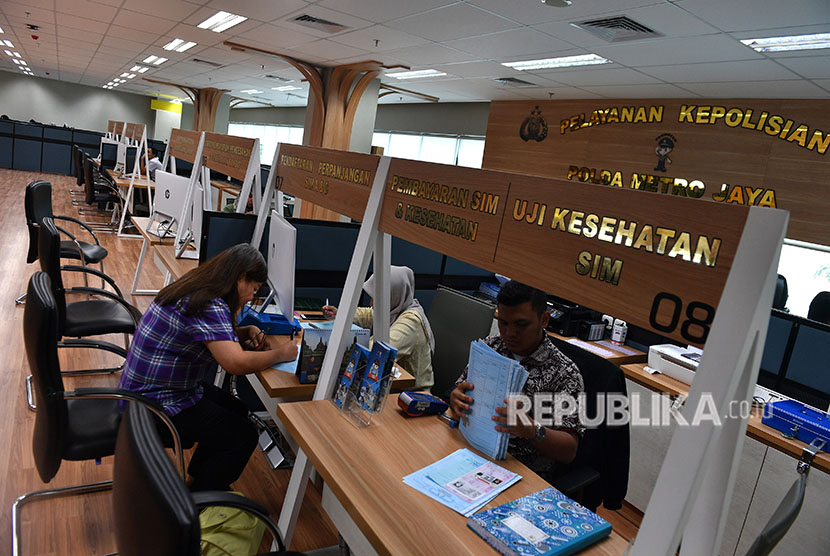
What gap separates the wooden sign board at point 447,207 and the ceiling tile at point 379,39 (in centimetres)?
381

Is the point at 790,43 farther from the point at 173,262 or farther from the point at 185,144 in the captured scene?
the point at 185,144

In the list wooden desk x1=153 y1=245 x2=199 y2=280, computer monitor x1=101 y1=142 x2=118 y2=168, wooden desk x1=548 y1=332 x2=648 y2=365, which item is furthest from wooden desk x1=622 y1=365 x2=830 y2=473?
computer monitor x1=101 y1=142 x2=118 y2=168

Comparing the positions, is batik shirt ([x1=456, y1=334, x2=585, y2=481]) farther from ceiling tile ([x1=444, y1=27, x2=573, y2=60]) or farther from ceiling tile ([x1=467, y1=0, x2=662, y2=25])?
ceiling tile ([x1=444, y1=27, x2=573, y2=60])

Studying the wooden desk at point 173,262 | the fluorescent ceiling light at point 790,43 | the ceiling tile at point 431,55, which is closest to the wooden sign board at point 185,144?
the wooden desk at point 173,262

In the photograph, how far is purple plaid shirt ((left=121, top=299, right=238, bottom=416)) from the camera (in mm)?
1945

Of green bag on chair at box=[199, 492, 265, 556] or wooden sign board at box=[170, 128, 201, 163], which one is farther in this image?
wooden sign board at box=[170, 128, 201, 163]

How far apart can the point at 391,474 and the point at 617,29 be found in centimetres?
379

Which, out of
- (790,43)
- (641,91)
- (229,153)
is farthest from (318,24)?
(790,43)

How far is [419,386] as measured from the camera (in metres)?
2.63

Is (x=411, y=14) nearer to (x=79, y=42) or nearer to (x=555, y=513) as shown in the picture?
(x=555, y=513)

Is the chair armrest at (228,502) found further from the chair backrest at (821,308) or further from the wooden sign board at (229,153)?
the chair backrest at (821,308)

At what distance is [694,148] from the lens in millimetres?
6047

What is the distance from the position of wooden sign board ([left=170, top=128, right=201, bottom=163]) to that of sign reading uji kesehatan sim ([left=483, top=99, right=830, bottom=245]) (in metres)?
3.56

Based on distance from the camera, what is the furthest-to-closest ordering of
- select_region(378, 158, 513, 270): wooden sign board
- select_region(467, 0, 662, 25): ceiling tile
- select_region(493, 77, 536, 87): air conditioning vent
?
1. select_region(493, 77, 536, 87): air conditioning vent
2. select_region(467, 0, 662, 25): ceiling tile
3. select_region(378, 158, 513, 270): wooden sign board
